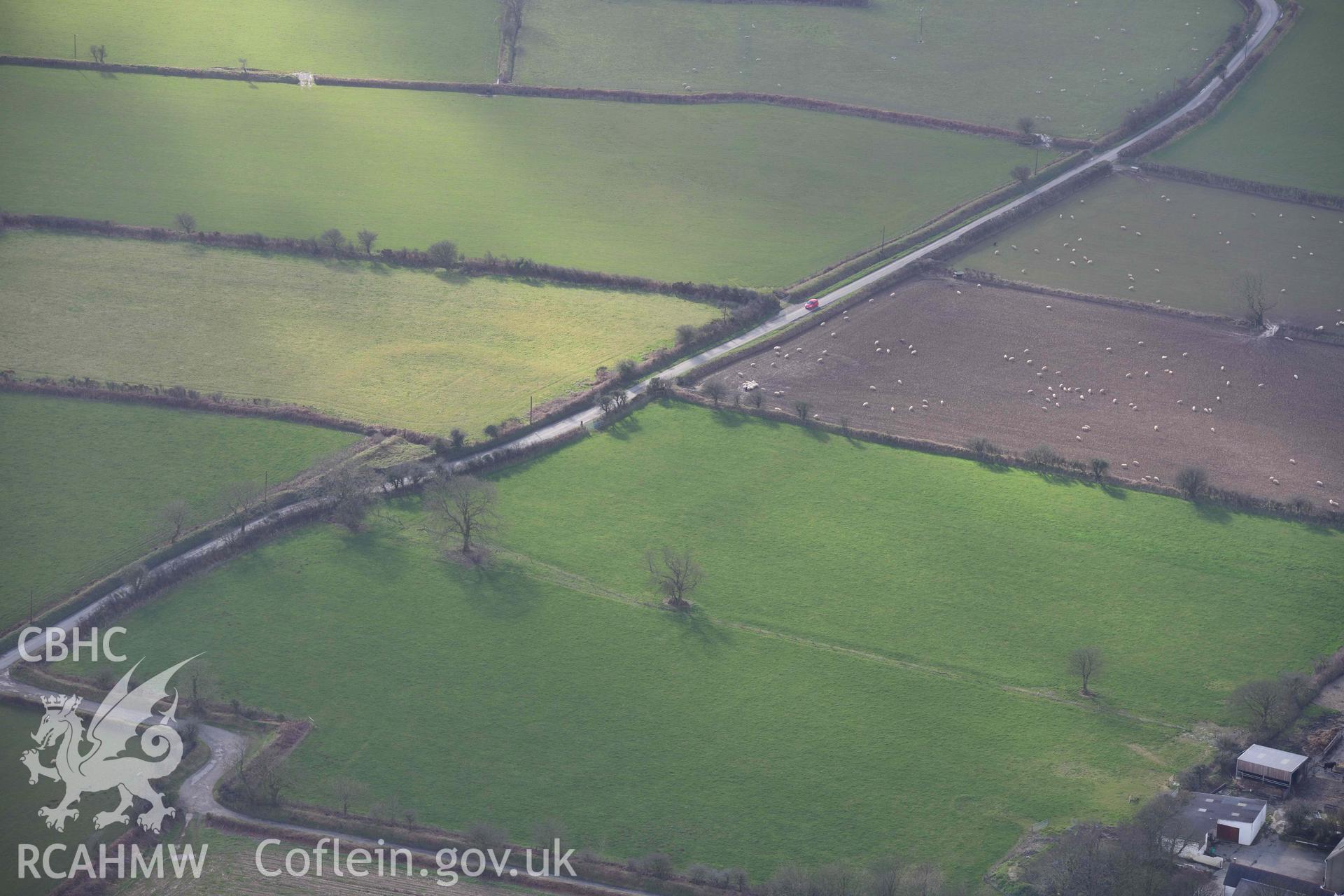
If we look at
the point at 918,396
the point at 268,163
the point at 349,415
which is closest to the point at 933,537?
the point at 918,396

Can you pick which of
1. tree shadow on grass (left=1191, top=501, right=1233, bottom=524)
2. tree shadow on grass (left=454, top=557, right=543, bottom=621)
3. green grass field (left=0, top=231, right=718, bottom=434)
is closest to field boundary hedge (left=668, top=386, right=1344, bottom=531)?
tree shadow on grass (left=1191, top=501, right=1233, bottom=524)

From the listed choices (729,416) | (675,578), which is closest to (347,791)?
(675,578)

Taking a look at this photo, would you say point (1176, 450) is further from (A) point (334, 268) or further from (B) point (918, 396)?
(A) point (334, 268)

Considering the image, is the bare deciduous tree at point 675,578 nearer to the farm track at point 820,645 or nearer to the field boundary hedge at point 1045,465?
the farm track at point 820,645

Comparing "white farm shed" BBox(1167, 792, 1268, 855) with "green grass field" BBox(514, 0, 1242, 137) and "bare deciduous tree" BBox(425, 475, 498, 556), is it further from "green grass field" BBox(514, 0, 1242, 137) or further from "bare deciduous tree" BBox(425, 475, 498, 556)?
"green grass field" BBox(514, 0, 1242, 137)

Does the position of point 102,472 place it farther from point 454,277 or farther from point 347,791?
point 454,277

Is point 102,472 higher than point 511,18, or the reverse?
point 511,18
